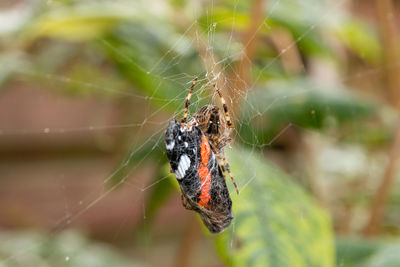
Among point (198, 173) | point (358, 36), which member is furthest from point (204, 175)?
point (358, 36)

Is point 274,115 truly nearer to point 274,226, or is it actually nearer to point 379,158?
point 274,226

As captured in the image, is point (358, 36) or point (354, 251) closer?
point (354, 251)

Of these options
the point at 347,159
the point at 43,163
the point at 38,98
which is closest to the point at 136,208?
the point at 43,163

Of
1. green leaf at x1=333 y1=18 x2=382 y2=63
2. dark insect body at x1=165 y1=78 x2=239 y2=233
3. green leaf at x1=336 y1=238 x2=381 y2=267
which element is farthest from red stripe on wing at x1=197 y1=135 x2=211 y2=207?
green leaf at x1=333 y1=18 x2=382 y2=63

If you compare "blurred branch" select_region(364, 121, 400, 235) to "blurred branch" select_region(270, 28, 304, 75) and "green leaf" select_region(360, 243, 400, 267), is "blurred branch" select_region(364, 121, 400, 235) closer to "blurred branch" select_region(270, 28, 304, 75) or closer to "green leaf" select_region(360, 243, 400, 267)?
"green leaf" select_region(360, 243, 400, 267)

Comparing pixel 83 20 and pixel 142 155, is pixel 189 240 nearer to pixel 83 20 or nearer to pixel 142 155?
pixel 142 155

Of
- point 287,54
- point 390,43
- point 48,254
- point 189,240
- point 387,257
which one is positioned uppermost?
point 287,54

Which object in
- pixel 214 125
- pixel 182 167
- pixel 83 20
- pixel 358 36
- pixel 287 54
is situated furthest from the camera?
pixel 287 54
